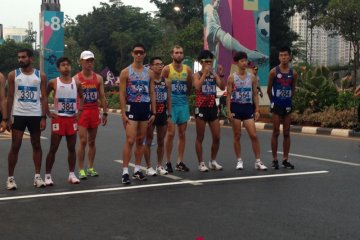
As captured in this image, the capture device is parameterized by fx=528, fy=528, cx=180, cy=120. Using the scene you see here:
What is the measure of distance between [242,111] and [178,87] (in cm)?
105

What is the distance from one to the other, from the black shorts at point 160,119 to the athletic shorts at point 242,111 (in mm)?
1079

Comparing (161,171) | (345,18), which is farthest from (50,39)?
(161,171)

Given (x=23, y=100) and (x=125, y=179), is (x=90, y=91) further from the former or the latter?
(x=125, y=179)

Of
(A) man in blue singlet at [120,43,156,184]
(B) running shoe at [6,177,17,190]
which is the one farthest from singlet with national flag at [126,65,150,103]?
(B) running shoe at [6,177,17,190]

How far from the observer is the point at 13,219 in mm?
5168

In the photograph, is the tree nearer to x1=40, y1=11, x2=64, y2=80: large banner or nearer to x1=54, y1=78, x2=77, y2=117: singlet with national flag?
x1=40, y1=11, x2=64, y2=80: large banner

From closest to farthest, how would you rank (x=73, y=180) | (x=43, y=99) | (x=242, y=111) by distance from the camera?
(x=43, y=99)
(x=73, y=180)
(x=242, y=111)

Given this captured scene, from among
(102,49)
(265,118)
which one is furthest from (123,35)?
(265,118)

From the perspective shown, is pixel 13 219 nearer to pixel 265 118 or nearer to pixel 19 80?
pixel 19 80

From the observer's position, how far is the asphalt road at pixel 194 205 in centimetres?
471

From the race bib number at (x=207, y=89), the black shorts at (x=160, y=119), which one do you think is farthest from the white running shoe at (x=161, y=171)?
the race bib number at (x=207, y=89)

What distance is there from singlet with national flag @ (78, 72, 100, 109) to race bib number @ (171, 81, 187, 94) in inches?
44.3

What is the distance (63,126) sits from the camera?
23.2 feet

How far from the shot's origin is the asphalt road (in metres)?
4.71
